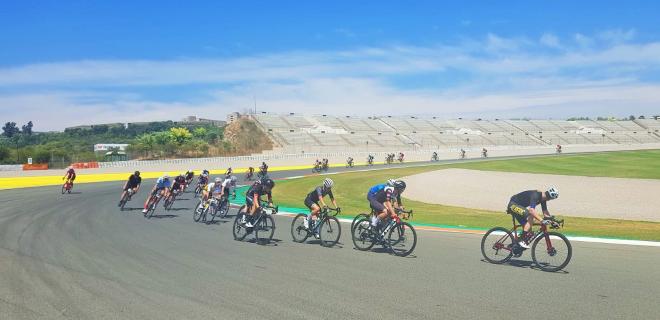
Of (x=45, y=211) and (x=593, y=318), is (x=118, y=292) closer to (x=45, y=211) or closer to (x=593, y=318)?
(x=593, y=318)

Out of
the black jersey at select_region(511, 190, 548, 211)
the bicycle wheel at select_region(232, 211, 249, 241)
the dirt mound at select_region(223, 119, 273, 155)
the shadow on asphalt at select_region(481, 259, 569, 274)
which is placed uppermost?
the dirt mound at select_region(223, 119, 273, 155)

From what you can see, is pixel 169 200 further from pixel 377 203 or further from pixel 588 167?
pixel 588 167

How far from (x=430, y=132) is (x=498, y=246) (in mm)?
100885

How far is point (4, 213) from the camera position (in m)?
21.2

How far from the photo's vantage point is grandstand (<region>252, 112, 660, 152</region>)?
87688 mm

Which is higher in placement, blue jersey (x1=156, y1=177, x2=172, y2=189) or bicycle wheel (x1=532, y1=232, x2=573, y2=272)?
blue jersey (x1=156, y1=177, x2=172, y2=189)

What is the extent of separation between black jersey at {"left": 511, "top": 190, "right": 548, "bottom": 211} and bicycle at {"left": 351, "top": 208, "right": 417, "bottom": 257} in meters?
2.36

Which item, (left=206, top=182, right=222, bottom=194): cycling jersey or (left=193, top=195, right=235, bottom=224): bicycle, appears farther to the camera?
(left=206, top=182, right=222, bottom=194): cycling jersey

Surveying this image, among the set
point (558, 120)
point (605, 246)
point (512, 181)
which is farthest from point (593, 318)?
point (558, 120)

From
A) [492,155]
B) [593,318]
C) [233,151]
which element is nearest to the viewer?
[593,318]

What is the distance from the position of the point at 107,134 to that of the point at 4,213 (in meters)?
127

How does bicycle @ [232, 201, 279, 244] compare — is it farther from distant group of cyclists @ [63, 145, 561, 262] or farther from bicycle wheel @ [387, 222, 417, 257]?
bicycle wheel @ [387, 222, 417, 257]

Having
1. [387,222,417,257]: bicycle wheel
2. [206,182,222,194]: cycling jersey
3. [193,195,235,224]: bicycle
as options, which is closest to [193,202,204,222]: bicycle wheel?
[193,195,235,224]: bicycle

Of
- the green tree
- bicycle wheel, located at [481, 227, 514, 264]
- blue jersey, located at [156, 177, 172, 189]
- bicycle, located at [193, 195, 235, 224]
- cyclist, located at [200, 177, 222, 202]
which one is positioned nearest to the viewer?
bicycle wheel, located at [481, 227, 514, 264]
